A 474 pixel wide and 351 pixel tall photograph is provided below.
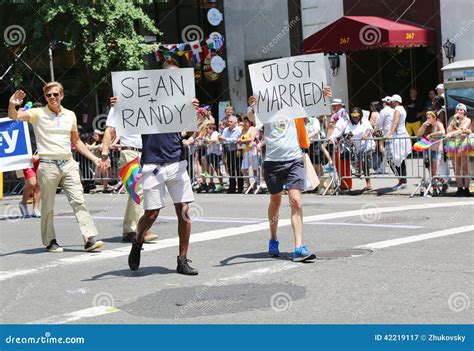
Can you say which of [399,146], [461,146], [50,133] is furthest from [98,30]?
[50,133]

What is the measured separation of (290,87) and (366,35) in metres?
14.5

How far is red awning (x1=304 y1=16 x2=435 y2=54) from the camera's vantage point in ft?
78.1

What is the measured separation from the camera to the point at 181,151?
30.0 ft

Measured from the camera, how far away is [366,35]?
2395 centimetres

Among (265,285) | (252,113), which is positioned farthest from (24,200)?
(265,285)

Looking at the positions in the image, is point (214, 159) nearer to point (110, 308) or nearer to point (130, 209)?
point (130, 209)

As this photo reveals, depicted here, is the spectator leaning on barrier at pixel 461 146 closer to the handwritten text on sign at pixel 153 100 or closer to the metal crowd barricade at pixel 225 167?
the metal crowd barricade at pixel 225 167

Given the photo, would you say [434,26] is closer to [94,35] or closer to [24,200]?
[94,35]

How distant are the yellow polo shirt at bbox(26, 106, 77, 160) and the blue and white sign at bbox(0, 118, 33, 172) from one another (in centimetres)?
541

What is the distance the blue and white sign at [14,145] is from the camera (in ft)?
53.3

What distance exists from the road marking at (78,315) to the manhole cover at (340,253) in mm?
2845

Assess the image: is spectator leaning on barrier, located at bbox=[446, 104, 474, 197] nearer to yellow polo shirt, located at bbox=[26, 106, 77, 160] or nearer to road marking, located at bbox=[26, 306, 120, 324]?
yellow polo shirt, located at bbox=[26, 106, 77, 160]

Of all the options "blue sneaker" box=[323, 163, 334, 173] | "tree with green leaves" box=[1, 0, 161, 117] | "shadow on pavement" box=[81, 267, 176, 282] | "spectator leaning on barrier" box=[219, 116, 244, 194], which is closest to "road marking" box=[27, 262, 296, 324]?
"shadow on pavement" box=[81, 267, 176, 282]
